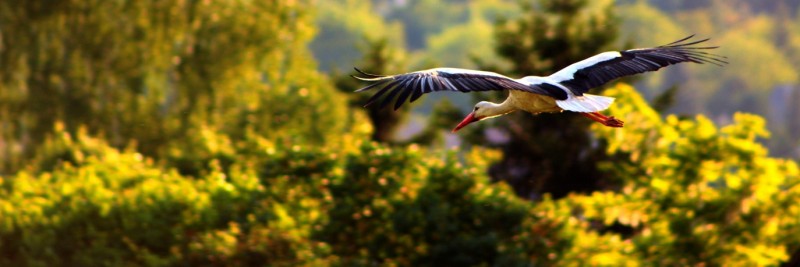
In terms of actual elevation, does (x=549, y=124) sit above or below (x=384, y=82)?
above

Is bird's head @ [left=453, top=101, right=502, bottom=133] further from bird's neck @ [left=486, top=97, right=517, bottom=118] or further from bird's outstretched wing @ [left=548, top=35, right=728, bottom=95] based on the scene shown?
bird's outstretched wing @ [left=548, top=35, right=728, bottom=95]

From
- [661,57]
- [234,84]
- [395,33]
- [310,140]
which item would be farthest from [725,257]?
[395,33]

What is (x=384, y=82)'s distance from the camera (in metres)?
7.69

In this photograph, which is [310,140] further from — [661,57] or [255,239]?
[661,57]

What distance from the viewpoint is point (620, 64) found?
9688 mm

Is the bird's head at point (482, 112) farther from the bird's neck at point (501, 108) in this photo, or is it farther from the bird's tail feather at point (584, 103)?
the bird's tail feather at point (584, 103)

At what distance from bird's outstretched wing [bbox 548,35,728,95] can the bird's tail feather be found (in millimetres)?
284

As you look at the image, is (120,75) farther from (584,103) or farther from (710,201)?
(584,103)

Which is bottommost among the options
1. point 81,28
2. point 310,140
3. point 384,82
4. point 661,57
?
point 384,82

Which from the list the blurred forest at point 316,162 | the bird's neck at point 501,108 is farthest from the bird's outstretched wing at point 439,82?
the blurred forest at point 316,162

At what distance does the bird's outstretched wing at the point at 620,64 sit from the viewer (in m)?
9.37

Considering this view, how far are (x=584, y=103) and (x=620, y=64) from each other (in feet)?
3.51

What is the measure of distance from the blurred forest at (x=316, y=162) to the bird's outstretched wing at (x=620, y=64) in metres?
3.65

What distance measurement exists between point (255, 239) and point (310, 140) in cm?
1009
